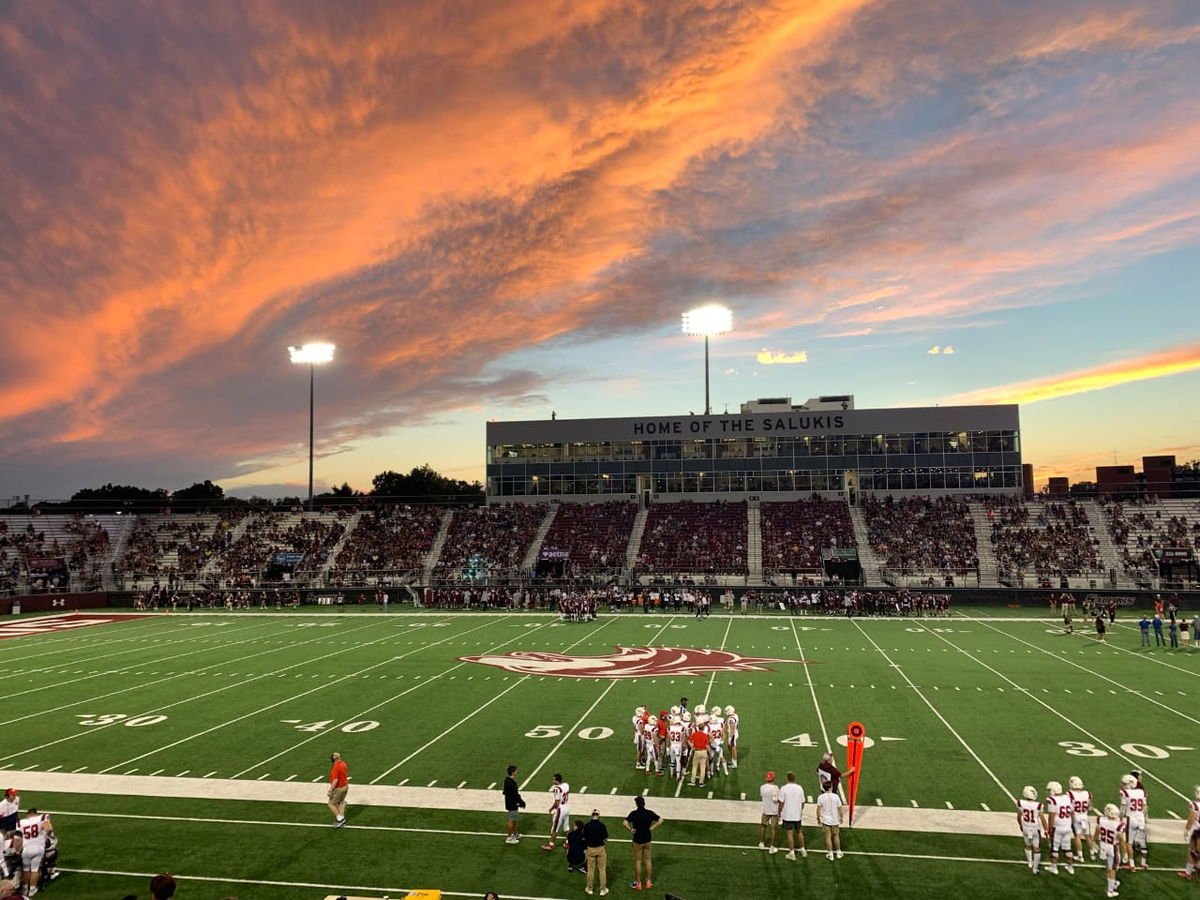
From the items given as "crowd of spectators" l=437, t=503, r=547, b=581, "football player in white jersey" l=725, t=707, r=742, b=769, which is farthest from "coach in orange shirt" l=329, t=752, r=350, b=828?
"crowd of spectators" l=437, t=503, r=547, b=581

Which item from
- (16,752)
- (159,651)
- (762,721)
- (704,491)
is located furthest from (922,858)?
(704,491)

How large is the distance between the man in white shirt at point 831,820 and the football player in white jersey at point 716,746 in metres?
3.64

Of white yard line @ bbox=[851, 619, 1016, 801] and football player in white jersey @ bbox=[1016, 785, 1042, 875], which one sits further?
white yard line @ bbox=[851, 619, 1016, 801]

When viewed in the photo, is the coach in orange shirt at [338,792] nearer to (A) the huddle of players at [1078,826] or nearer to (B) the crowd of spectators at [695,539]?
(A) the huddle of players at [1078,826]

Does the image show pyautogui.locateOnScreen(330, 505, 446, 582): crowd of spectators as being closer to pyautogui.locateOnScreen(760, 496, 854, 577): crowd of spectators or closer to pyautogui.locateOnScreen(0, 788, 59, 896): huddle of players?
pyautogui.locateOnScreen(760, 496, 854, 577): crowd of spectators

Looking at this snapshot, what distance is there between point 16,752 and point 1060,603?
45457 mm

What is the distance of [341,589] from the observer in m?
52.1

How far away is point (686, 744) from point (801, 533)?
4370cm

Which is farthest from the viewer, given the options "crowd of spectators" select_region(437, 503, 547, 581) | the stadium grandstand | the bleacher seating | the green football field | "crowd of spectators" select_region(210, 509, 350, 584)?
"crowd of spectators" select_region(210, 509, 350, 584)

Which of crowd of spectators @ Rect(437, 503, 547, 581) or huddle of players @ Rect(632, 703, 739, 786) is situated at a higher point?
crowd of spectators @ Rect(437, 503, 547, 581)

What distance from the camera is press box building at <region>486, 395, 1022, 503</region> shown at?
65.2 meters

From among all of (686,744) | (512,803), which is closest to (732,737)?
(686,744)

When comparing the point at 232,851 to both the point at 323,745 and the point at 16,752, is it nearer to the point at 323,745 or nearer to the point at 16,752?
the point at 323,745

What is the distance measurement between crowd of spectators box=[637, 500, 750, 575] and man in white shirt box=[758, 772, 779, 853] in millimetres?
38678
